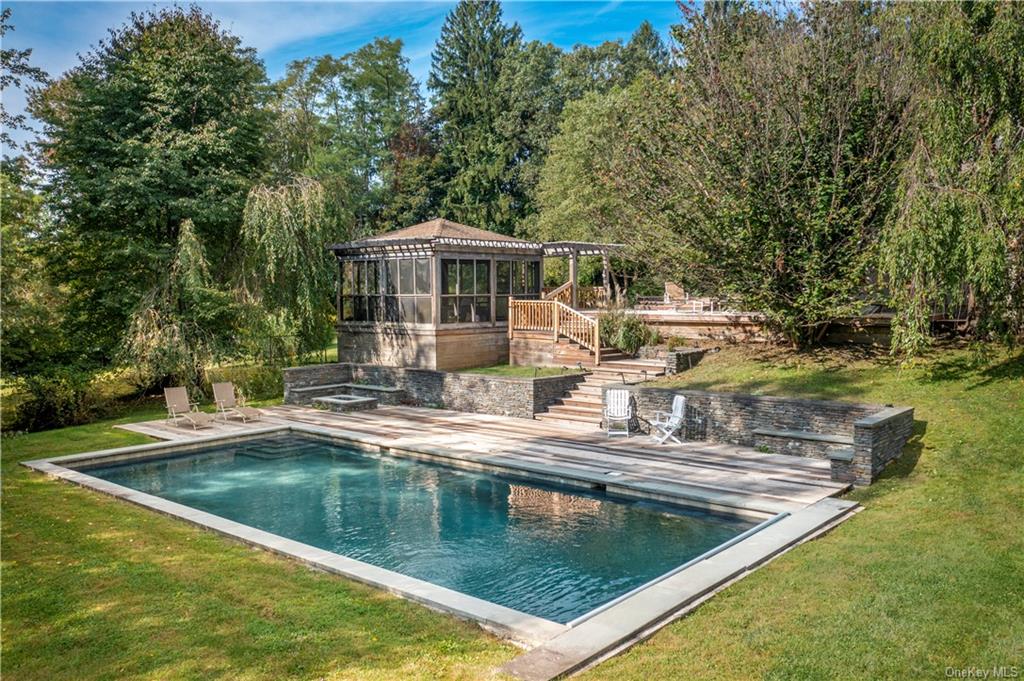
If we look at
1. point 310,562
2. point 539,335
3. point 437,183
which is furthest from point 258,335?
point 437,183

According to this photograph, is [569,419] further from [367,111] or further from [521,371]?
[367,111]

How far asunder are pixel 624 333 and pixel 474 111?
3043 centimetres

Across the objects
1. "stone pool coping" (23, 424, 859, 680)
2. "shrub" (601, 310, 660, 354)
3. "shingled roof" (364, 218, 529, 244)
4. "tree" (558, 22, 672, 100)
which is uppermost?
"tree" (558, 22, 672, 100)

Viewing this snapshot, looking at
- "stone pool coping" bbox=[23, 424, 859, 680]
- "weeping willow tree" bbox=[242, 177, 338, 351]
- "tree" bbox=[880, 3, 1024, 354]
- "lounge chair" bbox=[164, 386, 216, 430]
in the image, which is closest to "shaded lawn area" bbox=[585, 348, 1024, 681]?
"stone pool coping" bbox=[23, 424, 859, 680]

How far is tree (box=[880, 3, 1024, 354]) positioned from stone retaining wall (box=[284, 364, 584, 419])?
7.05m

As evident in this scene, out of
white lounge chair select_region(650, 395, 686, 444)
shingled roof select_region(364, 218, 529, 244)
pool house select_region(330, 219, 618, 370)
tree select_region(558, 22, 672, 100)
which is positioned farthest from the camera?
tree select_region(558, 22, 672, 100)

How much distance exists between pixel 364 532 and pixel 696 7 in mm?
13775

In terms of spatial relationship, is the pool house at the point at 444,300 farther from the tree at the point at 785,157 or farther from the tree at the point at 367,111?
the tree at the point at 367,111

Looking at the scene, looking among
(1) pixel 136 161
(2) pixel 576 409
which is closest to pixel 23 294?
(1) pixel 136 161

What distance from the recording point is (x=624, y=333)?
17.7 metres

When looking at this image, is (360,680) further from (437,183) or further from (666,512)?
(437,183)

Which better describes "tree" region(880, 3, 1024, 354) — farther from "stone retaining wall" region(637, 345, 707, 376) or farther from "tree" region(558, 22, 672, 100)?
"tree" region(558, 22, 672, 100)

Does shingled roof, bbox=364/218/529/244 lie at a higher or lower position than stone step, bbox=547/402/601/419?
higher

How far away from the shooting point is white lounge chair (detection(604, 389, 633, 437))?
528 inches
